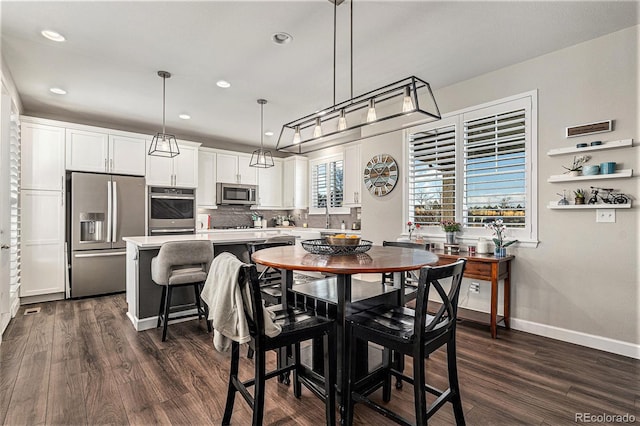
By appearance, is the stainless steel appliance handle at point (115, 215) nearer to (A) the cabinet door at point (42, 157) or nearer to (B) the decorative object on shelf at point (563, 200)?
(A) the cabinet door at point (42, 157)

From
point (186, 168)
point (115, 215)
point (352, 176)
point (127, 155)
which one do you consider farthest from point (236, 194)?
point (352, 176)

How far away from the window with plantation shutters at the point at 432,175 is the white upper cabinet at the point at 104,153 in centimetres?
409

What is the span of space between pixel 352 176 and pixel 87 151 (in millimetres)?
3991

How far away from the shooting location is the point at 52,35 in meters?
2.71

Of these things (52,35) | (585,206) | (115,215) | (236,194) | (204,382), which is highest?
(52,35)

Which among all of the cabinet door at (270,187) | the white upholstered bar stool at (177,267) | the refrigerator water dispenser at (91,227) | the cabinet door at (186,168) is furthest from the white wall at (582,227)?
the refrigerator water dispenser at (91,227)

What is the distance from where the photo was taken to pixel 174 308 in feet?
11.6

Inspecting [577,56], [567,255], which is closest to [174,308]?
[567,255]

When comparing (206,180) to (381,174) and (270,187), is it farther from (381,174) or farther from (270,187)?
(381,174)

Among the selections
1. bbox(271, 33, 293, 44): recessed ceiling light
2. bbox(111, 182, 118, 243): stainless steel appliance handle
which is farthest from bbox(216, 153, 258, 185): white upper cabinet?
→ bbox(271, 33, 293, 44): recessed ceiling light

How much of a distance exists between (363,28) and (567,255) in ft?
8.84

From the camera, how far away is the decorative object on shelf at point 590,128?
8.95 feet

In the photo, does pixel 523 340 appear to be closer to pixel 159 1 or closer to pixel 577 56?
pixel 577 56

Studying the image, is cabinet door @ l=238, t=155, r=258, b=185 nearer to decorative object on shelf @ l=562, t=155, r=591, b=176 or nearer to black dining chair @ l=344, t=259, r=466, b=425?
black dining chair @ l=344, t=259, r=466, b=425
